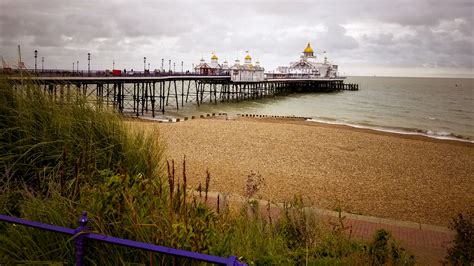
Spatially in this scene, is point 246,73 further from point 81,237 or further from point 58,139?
point 81,237

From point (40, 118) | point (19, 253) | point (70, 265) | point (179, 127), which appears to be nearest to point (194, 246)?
point (70, 265)

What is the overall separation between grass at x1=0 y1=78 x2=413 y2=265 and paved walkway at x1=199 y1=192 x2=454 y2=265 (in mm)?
1739

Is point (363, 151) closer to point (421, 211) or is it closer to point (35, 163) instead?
point (421, 211)

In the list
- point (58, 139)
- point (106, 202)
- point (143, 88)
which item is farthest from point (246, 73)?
point (106, 202)

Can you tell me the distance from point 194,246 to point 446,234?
6950mm

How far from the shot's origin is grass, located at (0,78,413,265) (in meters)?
3.39

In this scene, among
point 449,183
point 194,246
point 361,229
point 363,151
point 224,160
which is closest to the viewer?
point 194,246

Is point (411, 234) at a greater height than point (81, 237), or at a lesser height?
lesser

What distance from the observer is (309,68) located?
100500 millimetres

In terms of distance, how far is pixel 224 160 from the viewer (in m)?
16.1

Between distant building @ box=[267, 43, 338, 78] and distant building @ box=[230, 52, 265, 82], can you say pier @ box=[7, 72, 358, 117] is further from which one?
distant building @ box=[267, 43, 338, 78]

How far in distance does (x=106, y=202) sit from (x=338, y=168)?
1327 cm

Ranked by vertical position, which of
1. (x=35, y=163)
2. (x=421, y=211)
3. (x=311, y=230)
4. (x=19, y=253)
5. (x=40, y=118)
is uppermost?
(x=40, y=118)

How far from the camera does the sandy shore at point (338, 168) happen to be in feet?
36.7
